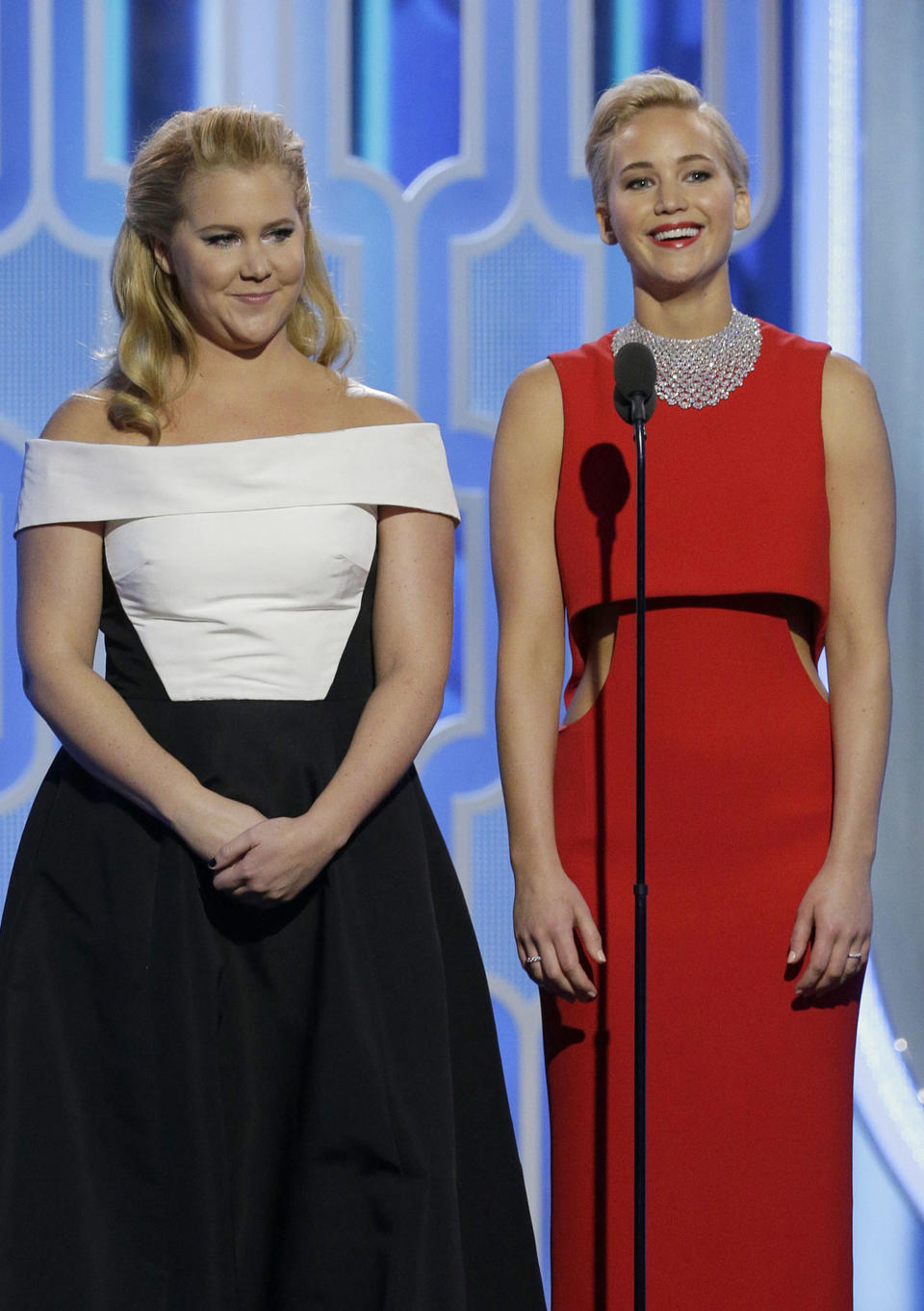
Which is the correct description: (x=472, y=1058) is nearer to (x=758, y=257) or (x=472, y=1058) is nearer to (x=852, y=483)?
(x=852, y=483)

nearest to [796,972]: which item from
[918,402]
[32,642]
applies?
[32,642]

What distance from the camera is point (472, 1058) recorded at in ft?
7.81

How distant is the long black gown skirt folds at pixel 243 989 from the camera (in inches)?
86.0

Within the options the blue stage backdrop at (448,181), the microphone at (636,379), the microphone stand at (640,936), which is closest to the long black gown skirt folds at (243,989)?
the microphone stand at (640,936)

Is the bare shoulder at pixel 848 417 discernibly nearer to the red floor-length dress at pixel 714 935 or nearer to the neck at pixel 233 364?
the red floor-length dress at pixel 714 935

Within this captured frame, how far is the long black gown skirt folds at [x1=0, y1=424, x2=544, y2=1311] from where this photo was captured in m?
2.18

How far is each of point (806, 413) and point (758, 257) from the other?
96 cm

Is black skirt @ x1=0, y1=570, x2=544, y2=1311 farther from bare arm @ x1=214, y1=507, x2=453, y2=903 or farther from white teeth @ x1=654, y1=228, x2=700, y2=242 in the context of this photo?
white teeth @ x1=654, y1=228, x2=700, y2=242

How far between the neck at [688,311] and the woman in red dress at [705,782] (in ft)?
0.10

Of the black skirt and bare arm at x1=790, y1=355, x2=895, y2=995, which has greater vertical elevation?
bare arm at x1=790, y1=355, x2=895, y2=995

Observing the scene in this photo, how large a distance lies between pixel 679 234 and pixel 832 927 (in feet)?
3.11

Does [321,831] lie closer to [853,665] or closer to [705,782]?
[705,782]

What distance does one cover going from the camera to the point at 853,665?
2.39 metres

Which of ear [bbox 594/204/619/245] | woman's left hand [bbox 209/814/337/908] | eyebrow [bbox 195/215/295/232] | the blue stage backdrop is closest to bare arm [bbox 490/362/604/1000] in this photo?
ear [bbox 594/204/619/245]
